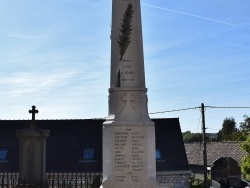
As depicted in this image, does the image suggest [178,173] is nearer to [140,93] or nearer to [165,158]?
[165,158]

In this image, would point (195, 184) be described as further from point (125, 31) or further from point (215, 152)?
point (125, 31)

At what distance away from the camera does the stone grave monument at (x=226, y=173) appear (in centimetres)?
2284

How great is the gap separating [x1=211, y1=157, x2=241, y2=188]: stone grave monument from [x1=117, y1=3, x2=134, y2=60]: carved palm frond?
15.8 m

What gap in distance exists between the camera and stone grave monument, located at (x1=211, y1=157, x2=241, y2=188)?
22844 millimetres

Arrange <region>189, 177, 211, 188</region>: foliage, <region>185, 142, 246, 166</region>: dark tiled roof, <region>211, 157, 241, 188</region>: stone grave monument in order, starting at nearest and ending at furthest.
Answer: <region>211, 157, 241, 188</region>: stone grave monument, <region>189, 177, 211, 188</region>: foliage, <region>185, 142, 246, 166</region>: dark tiled roof

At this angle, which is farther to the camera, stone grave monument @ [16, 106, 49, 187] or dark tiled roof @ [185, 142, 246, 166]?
dark tiled roof @ [185, 142, 246, 166]

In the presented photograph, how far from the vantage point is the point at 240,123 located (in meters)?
79.8

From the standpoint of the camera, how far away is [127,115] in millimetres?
8555

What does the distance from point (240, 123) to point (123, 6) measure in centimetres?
7412

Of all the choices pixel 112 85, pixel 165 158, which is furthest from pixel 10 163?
pixel 112 85

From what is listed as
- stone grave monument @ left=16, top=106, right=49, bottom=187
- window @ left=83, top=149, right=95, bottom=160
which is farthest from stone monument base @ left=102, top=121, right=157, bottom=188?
window @ left=83, top=149, right=95, bottom=160

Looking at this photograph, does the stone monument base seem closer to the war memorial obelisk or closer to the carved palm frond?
the war memorial obelisk

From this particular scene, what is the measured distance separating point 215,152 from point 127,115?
27.7 meters

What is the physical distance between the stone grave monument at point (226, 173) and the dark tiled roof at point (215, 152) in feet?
27.4
